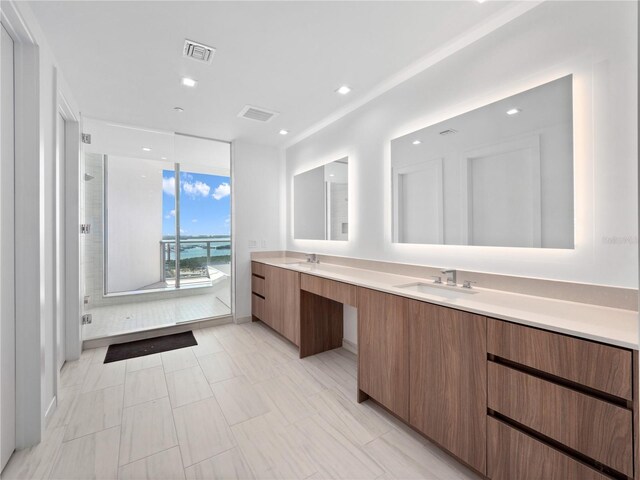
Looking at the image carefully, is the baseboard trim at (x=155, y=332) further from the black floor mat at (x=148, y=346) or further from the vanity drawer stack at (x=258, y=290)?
the vanity drawer stack at (x=258, y=290)

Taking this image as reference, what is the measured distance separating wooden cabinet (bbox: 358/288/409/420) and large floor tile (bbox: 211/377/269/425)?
0.76 metres

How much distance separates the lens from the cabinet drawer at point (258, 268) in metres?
3.57

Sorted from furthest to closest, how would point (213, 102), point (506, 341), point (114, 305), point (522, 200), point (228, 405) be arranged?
1. point (114, 305)
2. point (213, 102)
3. point (228, 405)
4. point (522, 200)
5. point (506, 341)

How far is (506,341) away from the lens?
1214 millimetres

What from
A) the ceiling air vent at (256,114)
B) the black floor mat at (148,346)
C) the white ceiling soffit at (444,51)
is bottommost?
the black floor mat at (148,346)

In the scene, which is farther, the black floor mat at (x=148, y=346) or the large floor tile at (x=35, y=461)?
the black floor mat at (x=148, y=346)

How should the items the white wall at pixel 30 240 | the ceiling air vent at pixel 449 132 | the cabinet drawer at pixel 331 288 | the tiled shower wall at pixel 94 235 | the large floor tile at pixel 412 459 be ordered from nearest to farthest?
the large floor tile at pixel 412 459, the white wall at pixel 30 240, the ceiling air vent at pixel 449 132, the cabinet drawer at pixel 331 288, the tiled shower wall at pixel 94 235

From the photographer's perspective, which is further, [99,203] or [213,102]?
[99,203]

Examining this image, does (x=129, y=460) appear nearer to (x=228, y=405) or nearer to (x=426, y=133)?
(x=228, y=405)

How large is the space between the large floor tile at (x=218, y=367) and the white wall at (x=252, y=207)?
102cm

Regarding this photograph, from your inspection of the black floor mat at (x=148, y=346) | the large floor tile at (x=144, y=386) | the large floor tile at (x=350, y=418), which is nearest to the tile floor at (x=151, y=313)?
the black floor mat at (x=148, y=346)

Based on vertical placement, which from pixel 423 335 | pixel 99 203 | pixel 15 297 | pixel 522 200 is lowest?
pixel 423 335

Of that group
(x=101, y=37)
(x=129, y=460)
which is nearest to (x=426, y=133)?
(x=101, y=37)

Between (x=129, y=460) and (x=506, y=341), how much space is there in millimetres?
2032
